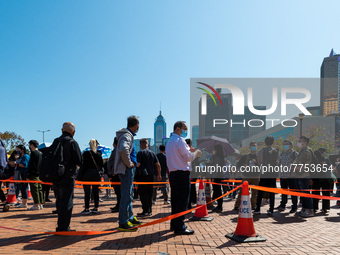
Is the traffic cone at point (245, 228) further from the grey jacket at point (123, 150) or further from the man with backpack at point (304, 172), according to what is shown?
the man with backpack at point (304, 172)

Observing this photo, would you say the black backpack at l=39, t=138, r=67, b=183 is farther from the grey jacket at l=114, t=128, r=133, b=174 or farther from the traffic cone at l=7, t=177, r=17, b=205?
the traffic cone at l=7, t=177, r=17, b=205

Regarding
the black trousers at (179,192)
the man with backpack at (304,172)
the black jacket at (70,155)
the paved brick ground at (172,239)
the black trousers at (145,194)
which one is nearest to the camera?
the paved brick ground at (172,239)

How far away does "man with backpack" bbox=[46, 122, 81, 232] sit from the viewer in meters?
5.29

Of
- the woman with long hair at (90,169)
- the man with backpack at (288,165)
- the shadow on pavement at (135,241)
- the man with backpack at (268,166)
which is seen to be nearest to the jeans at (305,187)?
the man with backpack at (288,165)

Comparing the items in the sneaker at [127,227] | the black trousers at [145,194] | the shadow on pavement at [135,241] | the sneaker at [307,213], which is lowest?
the sneaker at [307,213]

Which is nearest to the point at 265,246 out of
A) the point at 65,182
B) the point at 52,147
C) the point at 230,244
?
→ the point at 230,244

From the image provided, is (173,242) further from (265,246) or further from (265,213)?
(265,213)

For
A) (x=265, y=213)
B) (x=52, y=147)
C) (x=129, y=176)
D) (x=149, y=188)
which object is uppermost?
(x=52, y=147)

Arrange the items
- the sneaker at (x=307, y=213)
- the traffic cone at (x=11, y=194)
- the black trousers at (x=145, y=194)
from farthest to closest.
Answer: the traffic cone at (x=11, y=194)
the sneaker at (x=307, y=213)
the black trousers at (x=145, y=194)

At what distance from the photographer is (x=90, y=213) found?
26.7 feet

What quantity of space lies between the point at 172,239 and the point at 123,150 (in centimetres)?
169

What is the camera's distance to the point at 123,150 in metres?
5.34

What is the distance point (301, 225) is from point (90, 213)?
16.8ft

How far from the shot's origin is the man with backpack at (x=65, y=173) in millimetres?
5289
